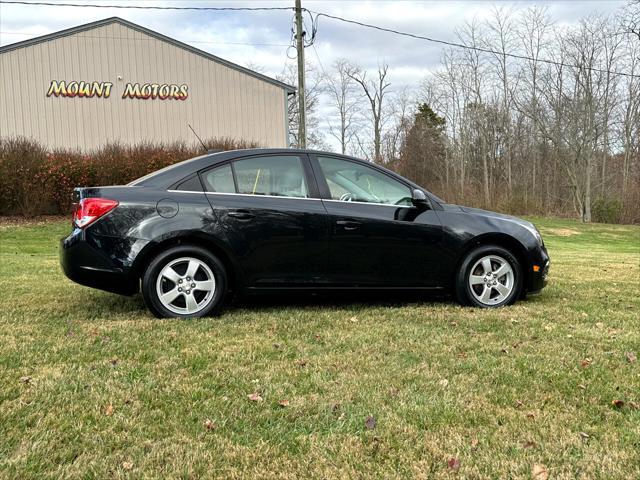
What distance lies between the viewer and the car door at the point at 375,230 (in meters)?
4.82

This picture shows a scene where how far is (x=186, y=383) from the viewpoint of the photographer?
10.2ft

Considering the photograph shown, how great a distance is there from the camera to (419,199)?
4.97 meters

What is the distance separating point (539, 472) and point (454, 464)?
0.34 m

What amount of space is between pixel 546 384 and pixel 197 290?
277 cm

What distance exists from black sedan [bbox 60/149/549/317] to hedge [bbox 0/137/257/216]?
13.4 metres

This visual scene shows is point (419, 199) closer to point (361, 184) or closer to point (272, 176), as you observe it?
point (361, 184)

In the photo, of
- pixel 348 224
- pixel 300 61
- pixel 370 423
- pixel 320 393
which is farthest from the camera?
pixel 300 61

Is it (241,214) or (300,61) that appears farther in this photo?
(300,61)

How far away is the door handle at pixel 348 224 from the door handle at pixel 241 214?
2.54 feet

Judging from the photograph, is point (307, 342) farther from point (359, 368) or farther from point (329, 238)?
point (329, 238)

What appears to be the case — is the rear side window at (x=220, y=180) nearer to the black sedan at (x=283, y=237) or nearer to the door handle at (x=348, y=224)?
the black sedan at (x=283, y=237)

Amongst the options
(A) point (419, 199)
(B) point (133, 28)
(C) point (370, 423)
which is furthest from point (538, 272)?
(B) point (133, 28)

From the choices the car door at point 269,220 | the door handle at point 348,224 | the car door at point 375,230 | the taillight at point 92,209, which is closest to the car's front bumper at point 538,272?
the car door at point 375,230

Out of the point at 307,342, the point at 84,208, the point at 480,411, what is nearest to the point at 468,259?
the point at 307,342
